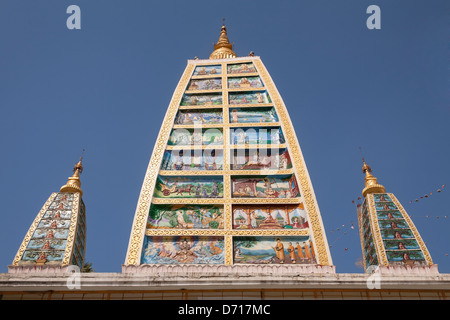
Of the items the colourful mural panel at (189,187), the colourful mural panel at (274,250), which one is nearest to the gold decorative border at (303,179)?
the colourful mural panel at (274,250)

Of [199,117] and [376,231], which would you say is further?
[199,117]

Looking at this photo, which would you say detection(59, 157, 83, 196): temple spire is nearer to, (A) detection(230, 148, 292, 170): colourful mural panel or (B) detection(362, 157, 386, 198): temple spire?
(A) detection(230, 148, 292, 170): colourful mural panel

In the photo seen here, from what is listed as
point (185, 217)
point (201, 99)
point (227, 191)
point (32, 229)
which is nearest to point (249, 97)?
point (201, 99)

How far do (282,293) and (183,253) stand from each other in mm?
3584

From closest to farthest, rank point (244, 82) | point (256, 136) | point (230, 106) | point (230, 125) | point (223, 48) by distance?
point (256, 136), point (230, 125), point (230, 106), point (244, 82), point (223, 48)

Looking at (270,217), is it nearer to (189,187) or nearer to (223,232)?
(223,232)

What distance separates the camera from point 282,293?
834 centimetres

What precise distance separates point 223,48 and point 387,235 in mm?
13635

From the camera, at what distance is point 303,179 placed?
42.4 ft

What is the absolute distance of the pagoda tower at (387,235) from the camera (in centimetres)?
1132

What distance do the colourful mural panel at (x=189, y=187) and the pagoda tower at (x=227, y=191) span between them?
0.09 feet

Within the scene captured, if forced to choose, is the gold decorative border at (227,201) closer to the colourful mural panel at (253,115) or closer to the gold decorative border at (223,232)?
the gold decorative border at (223,232)

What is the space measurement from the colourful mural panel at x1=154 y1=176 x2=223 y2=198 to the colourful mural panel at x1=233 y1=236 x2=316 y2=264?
69.9 inches
